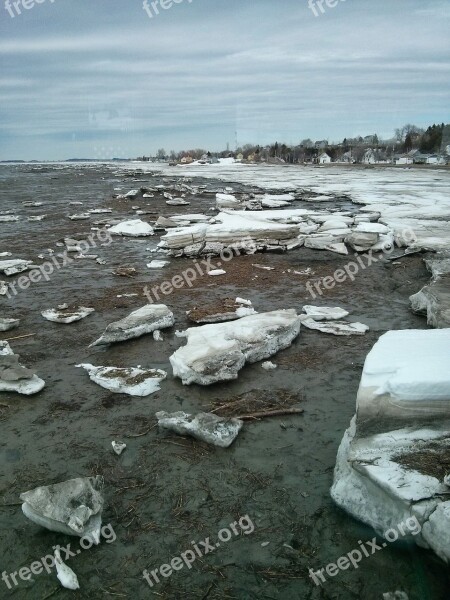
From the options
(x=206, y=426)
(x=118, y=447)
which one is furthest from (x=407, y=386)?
(x=118, y=447)

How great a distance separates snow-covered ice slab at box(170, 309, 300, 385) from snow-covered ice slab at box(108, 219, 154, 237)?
6971mm

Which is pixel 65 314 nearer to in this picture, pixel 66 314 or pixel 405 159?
pixel 66 314

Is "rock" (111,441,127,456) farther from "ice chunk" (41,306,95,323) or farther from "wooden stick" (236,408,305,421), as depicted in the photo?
"ice chunk" (41,306,95,323)

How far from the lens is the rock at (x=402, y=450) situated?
2.27m

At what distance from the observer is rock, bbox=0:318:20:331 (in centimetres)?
533

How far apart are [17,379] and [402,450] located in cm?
335

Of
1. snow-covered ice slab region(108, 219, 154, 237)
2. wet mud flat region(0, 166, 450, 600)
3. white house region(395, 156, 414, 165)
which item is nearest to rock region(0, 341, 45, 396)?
wet mud flat region(0, 166, 450, 600)

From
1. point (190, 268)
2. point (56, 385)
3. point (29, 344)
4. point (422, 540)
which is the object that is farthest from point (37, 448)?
point (190, 268)

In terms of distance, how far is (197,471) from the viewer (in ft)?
9.71

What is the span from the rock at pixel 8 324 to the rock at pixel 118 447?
2.91m

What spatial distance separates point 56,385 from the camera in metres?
4.09

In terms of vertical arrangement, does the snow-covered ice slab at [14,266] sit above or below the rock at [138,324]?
above

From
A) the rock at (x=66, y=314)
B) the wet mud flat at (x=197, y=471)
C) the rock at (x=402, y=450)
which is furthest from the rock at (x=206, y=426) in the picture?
the rock at (x=66, y=314)

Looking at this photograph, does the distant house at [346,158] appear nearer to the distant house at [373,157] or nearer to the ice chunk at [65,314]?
the distant house at [373,157]
